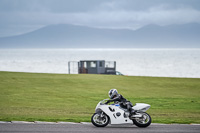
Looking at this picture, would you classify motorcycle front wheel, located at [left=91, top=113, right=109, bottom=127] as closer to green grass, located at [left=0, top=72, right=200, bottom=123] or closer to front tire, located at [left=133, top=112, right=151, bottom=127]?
front tire, located at [left=133, top=112, right=151, bottom=127]

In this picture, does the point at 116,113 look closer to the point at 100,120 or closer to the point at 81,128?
the point at 100,120

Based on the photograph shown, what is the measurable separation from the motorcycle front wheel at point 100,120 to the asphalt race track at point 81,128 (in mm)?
188

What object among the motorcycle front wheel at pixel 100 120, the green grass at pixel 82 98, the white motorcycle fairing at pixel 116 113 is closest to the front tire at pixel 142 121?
the white motorcycle fairing at pixel 116 113

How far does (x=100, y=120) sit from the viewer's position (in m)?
13.3

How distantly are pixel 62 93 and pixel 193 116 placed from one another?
1274cm

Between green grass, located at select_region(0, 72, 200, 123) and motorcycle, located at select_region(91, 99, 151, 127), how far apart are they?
237 cm

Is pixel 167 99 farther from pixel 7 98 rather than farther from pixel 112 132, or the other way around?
pixel 112 132

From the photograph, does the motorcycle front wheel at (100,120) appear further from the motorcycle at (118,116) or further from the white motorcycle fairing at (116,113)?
the white motorcycle fairing at (116,113)

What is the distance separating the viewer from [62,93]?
28578 mm

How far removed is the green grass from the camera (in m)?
17.9

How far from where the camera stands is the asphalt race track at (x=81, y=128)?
12289 millimetres

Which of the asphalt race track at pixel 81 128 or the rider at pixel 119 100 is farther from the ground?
the rider at pixel 119 100

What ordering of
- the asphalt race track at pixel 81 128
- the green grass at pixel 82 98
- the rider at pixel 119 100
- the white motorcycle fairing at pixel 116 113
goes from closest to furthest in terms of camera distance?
the asphalt race track at pixel 81 128 → the white motorcycle fairing at pixel 116 113 → the rider at pixel 119 100 → the green grass at pixel 82 98

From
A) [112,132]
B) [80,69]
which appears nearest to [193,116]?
[112,132]
